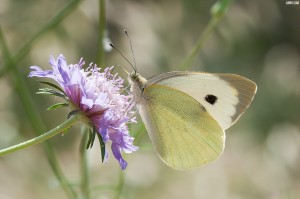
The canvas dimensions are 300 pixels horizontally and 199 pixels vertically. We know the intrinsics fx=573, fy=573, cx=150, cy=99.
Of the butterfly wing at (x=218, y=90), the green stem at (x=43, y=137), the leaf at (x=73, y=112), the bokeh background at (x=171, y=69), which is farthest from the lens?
the bokeh background at (x=171, y=69)

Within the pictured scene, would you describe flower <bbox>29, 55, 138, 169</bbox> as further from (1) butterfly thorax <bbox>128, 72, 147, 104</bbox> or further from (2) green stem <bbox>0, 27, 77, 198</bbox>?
(2) green stem <bbox>0, 27, 77, 198</bbox>

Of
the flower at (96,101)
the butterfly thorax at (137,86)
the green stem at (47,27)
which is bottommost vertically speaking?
the butterfly thorax at (137,86)

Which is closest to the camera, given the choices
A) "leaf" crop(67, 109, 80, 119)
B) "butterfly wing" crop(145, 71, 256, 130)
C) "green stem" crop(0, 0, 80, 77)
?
"leaf" crop(67, 109, 80, 119)

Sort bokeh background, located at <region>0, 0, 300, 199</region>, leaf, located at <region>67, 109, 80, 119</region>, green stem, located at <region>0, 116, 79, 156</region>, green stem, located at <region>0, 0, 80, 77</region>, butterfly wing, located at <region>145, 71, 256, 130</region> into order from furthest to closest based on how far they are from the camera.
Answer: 1. bokeh background, located at <region>0, 0, 300, 199</region>
2. green stem, located at <region>0, 0, 80, 77</region>
3. butterfly wing, located at <region>145, 71, 256, 130</region>
4. leaf, located at <region>67, 109, 80, 119</region>
5. green stem, located at <region>0, 116, 79, 156</region>

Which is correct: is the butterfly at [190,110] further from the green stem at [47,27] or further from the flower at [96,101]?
the green stem at [47,27]

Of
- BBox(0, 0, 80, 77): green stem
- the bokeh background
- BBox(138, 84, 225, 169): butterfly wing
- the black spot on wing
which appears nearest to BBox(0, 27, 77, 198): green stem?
BBox(0, 0, 80, 77): green stem

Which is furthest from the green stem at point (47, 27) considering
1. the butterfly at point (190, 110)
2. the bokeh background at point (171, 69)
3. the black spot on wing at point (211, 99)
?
the bokeh background at point (171, 69)
